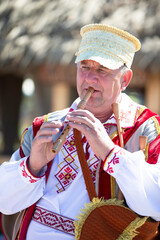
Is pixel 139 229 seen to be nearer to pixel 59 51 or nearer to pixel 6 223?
pixel 6 223

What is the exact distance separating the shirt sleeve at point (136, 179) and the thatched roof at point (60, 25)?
318 cm

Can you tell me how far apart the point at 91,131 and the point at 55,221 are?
590mm

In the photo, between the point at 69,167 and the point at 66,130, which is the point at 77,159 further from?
the point at 66,130

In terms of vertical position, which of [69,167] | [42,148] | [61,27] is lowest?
[69,167]

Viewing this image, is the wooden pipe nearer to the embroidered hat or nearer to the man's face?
the man's face

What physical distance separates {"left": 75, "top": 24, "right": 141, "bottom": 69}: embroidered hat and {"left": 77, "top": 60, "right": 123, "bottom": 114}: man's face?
51 millimetres

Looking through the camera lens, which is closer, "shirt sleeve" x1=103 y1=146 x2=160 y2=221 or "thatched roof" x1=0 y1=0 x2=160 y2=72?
"shirt sleeve" x1=103 y1=146 x2=160 y2=221

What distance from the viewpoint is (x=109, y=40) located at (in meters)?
2.53

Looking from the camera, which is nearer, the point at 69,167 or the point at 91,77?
the point at 91,77

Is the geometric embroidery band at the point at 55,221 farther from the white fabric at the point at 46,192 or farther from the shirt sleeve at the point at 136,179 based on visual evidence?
the shirt sleeve at the point at 136,179

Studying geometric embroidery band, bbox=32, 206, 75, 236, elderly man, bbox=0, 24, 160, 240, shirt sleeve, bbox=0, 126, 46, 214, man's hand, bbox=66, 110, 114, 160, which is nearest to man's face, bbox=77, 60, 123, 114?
elderly man, bbox=0, 24, 160, 240

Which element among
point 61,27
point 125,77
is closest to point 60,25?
point 61,27

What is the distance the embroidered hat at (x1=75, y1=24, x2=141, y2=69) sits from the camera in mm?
2500

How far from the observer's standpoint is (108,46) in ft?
8.28
